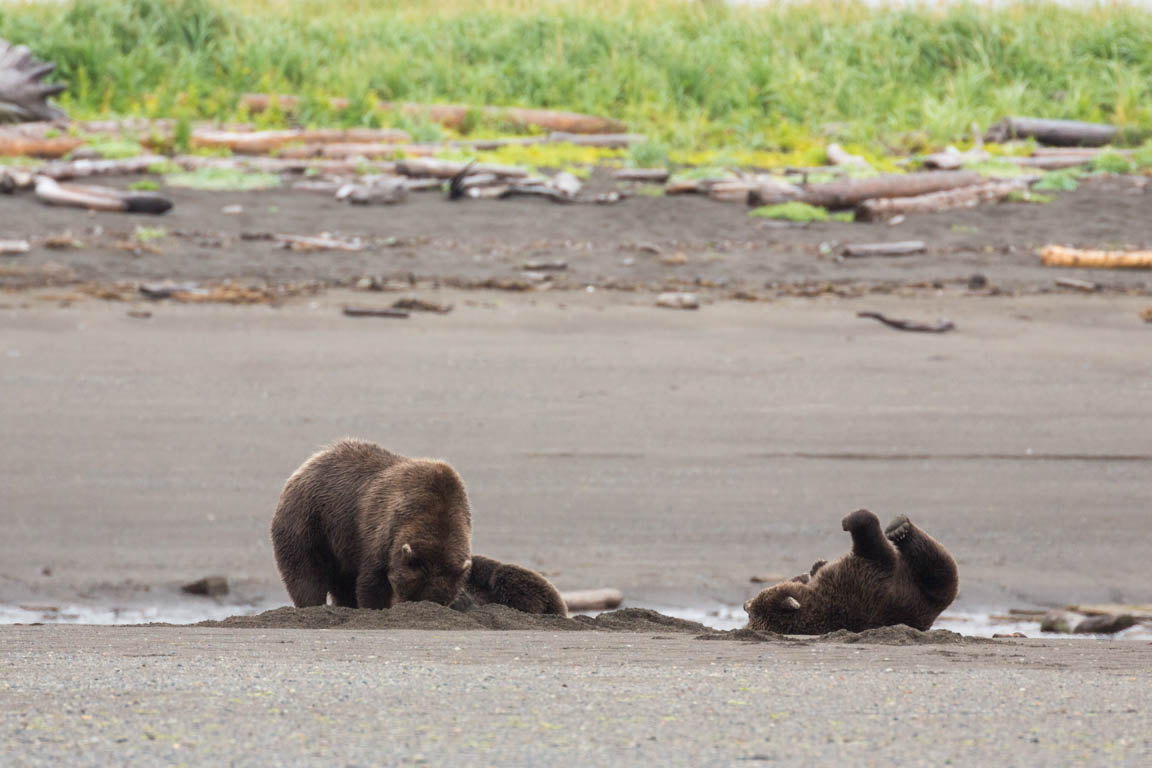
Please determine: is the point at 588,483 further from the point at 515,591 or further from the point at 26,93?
the point at 26,93

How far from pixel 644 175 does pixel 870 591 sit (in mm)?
11049

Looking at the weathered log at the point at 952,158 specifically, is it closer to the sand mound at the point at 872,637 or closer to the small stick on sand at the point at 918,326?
the small stick on sand at the point at 918,326

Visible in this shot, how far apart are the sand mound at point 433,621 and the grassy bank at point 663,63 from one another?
44.0 ft

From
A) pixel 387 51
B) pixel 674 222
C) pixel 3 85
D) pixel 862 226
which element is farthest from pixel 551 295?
pixel 387 51

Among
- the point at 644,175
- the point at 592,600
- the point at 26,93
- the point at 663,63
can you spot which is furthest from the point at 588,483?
the point at 663,63

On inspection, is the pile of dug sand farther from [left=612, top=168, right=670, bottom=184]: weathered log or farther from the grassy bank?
the grassy bank

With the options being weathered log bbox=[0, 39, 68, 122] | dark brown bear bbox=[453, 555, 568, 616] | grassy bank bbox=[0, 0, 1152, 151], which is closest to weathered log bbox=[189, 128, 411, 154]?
grassy bank bbox=[0, 0, 1152, 151]

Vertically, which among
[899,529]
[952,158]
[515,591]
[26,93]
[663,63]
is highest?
[663,63]

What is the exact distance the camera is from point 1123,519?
8461 mm

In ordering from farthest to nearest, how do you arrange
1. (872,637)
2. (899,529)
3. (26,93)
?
(26,93) < (899,529) < (872,637)

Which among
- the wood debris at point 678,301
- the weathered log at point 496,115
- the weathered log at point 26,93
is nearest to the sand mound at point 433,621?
the wood debris at point 678,301

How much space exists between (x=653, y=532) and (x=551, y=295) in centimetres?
469

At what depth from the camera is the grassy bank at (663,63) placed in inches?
792

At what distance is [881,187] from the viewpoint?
15602 mm
